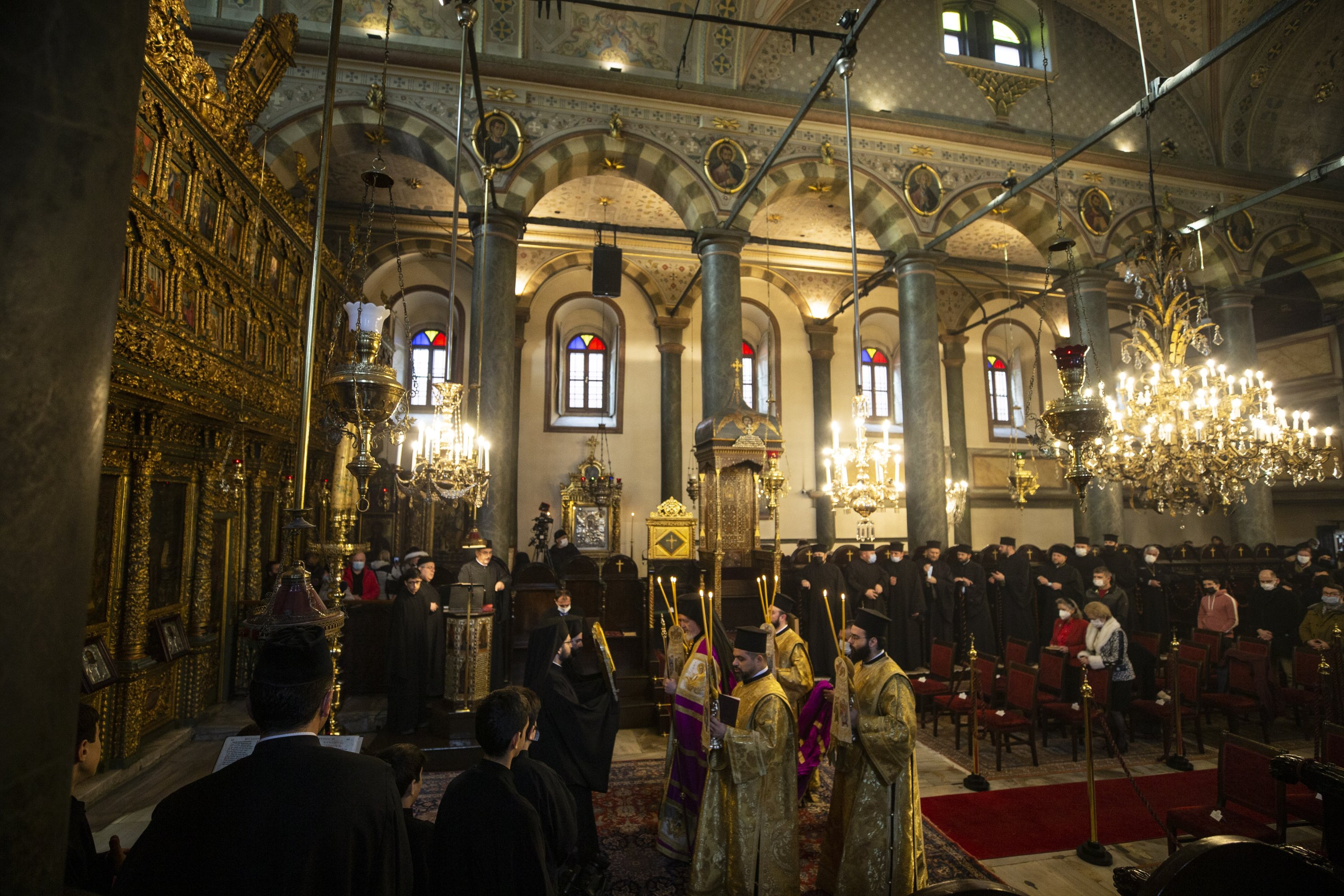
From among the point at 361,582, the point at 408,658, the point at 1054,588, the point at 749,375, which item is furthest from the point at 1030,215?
the point at 361,582

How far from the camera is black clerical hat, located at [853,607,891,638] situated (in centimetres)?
362

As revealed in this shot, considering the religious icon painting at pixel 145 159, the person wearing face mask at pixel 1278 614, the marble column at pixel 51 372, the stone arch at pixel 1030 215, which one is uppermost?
the stone arch at pixel 1030 215

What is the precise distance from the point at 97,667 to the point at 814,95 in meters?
8.26

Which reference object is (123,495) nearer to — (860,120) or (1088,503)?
(860,120)

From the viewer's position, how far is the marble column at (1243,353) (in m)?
12.9

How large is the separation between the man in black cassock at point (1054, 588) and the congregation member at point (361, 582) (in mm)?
8931

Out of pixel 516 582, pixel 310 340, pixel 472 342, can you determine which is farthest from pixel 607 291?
pixel 310 340

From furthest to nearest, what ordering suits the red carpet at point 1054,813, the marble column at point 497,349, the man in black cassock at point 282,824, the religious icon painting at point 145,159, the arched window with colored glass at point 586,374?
the arched window with colored glass at point 586,374, the marble column at point 497,349, the religious icon painting at point 145,159, the red carpet at point 1054,813, the man in black cassock at point 282,824

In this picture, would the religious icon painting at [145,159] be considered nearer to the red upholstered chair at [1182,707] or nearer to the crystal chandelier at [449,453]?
the crystal chandelier at [449,453]

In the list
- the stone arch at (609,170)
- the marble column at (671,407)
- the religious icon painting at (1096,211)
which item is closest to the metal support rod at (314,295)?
the stone arch at (609,170)

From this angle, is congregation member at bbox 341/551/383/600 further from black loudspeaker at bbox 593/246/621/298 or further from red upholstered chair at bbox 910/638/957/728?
red upholstered chair at bbox 910/638/957/728

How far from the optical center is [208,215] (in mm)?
6828


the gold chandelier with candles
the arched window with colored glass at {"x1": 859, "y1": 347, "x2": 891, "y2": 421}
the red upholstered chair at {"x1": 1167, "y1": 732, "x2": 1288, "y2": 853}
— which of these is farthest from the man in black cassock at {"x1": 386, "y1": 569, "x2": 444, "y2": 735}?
the arched window with colored glass at {"x1": 859, "y1": 347, "x2": 891, "y2": 421}

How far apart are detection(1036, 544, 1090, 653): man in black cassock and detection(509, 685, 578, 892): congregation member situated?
8.48 meters
